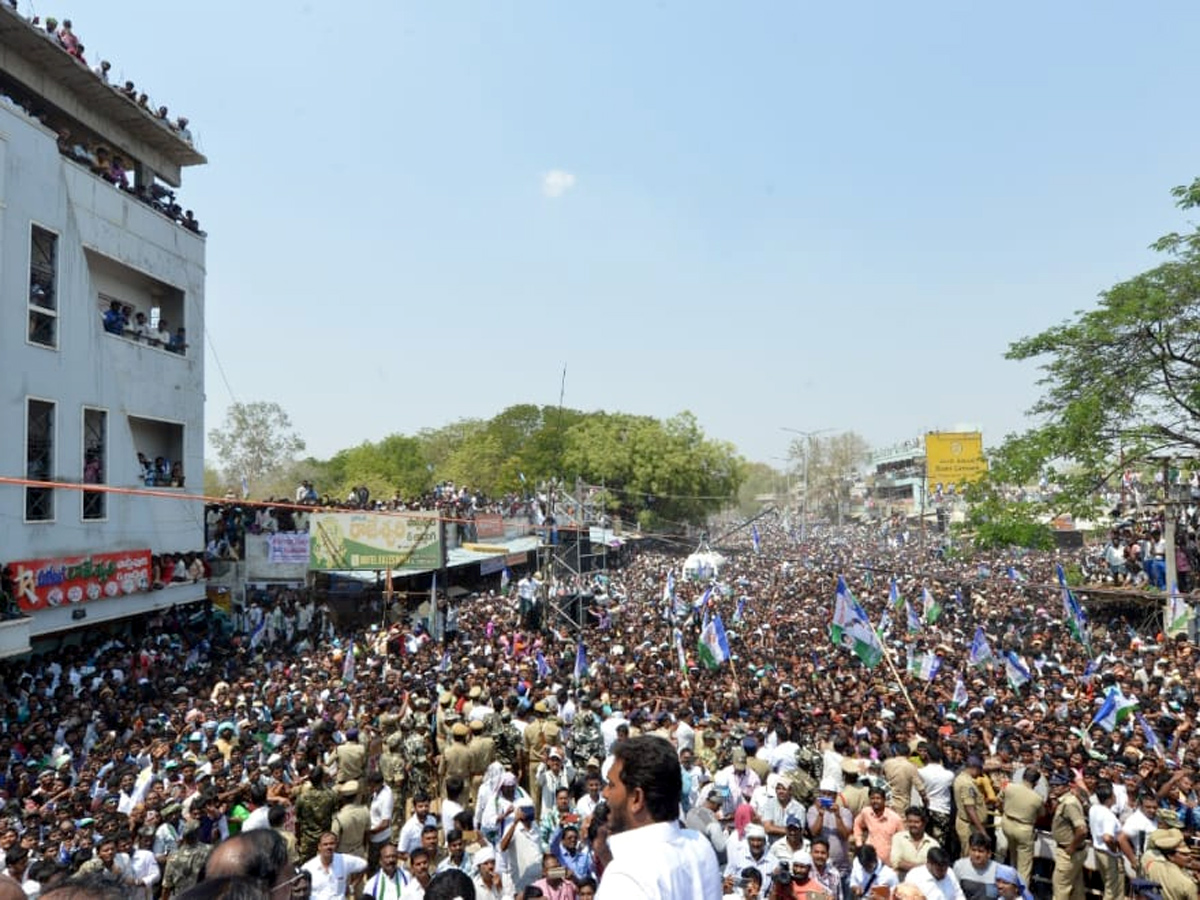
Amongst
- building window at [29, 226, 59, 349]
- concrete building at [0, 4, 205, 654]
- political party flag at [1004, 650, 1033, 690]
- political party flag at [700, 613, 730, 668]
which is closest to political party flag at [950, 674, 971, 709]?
political party flag at [1004, 650, 1033, 690]

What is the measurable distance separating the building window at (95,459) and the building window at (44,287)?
1.70 m

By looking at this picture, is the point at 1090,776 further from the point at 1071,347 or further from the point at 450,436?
the point at 450,436

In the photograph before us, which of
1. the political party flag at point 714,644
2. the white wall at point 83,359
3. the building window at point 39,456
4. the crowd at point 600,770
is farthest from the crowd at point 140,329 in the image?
the political party flag at point 714,644

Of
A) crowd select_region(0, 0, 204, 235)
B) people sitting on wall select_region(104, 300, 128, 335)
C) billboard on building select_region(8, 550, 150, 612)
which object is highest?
crowd select_region(0, 0, 204, 235)

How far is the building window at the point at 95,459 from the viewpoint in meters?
17.0

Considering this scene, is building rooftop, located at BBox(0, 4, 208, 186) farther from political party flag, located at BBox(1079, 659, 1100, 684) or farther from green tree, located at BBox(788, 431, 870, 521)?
green tree, located at BBox(788, 431, 870, 521)

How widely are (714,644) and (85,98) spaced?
18329 millimetres

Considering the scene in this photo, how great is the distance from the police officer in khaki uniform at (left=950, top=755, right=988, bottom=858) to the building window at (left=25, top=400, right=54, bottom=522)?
15.9 meters

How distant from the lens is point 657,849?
221cm

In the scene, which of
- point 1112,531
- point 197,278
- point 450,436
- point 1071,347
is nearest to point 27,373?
point 197,278

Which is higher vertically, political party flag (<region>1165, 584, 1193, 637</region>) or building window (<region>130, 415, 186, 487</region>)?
building window (<region>130, 415, 186, 487</region>)

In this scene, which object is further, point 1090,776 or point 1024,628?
point 1024,628

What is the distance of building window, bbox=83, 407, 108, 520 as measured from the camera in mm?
17047

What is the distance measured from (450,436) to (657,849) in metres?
68.0
